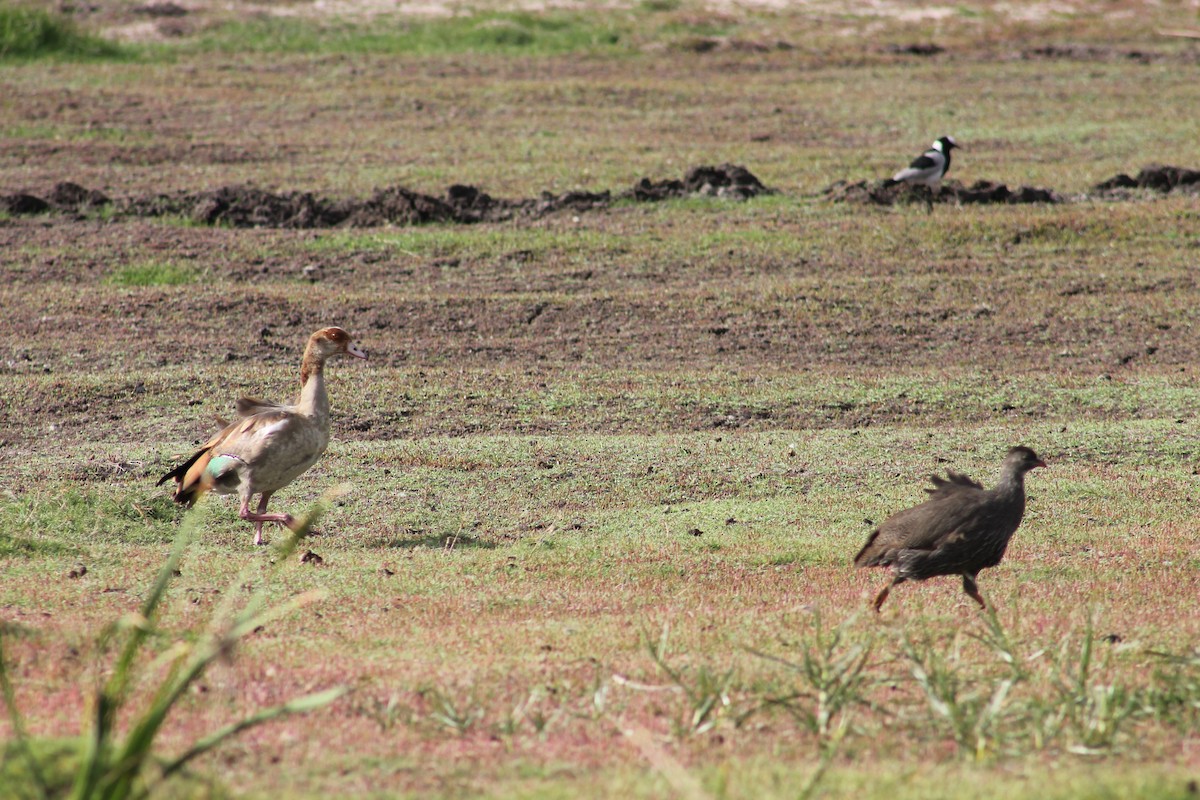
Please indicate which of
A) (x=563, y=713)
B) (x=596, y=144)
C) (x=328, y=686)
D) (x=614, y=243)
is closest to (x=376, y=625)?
(x=328, y=686)

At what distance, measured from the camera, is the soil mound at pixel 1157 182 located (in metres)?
21.7

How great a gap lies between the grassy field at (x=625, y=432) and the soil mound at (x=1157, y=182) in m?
0.75

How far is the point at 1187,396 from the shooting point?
44.2 ft

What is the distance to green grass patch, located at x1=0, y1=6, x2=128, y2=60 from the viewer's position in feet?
111

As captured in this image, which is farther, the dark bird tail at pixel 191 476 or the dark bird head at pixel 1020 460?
the dark bird tail at pixel 191 476

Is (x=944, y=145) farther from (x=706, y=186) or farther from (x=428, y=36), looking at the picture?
(x=428, y=36)

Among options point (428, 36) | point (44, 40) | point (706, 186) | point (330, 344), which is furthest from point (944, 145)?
point (44, 40)

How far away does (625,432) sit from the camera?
41.1 feet

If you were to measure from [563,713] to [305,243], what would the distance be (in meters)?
14.3

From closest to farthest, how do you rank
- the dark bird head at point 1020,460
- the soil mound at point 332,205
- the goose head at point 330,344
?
1. the dark bird head at point 1020,460
2. the goose head at point 330,344
3. the soil mound at point 332,205

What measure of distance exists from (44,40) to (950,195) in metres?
24.5

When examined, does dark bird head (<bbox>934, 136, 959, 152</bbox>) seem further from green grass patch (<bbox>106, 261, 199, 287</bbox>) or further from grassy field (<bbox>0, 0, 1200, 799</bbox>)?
green grass patch (<bbox>106, 261, 199, 287</bbox>)

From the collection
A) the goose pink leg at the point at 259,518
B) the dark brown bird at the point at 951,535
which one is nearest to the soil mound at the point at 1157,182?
the dark brown bird at the point at 951,535

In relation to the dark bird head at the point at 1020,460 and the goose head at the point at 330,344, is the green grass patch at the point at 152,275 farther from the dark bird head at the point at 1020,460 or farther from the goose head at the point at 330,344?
the dark bird head at the point at 1020,460
